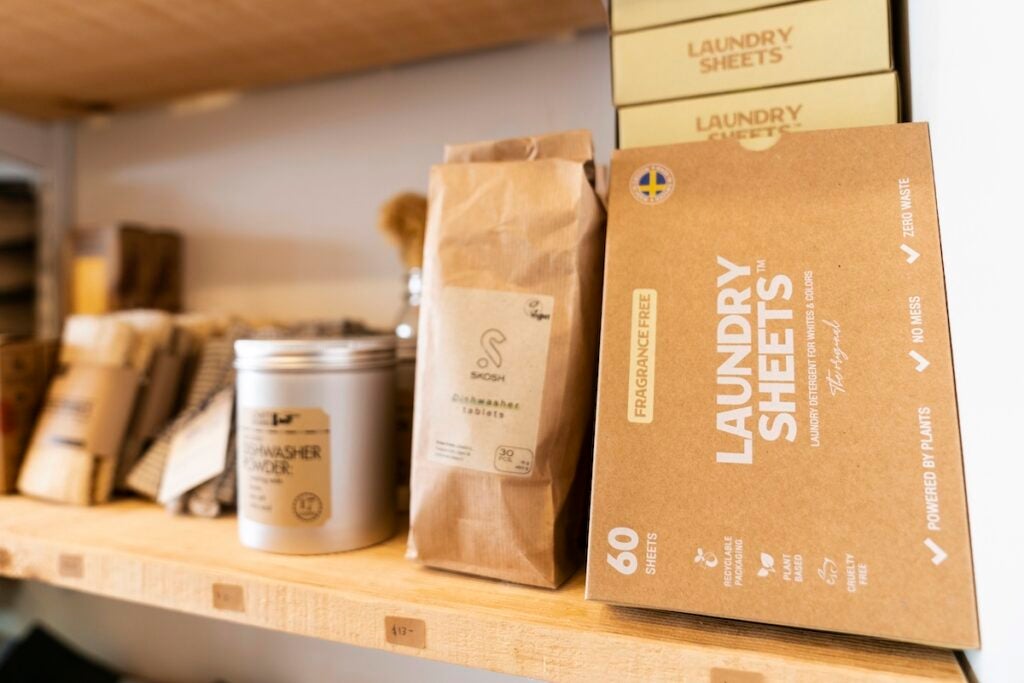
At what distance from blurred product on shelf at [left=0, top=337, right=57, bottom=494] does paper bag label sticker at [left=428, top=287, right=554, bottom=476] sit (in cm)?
60

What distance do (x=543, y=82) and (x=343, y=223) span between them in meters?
0.36

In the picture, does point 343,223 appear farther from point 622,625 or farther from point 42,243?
point 622,625

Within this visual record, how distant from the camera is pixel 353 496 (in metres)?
0.60

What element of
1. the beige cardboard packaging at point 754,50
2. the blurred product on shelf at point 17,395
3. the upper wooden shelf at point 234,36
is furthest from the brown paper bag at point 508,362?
the blurred product on shelf at point 17,395

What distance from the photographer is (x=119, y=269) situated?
38.9 inches

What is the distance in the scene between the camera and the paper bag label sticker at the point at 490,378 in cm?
51

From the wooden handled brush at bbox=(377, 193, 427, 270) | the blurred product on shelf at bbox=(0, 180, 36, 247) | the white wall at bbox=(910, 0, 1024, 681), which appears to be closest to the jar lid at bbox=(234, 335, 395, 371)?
the wooden handled brush at bbox=(377, 193, 427, 270)

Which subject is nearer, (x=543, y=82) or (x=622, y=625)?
(x=622, y=625)

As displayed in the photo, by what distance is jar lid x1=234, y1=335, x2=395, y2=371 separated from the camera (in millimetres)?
583

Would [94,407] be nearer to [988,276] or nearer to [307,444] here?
[307,444]

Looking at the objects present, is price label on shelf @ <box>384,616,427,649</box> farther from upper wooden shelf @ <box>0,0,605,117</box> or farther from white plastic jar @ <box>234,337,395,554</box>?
upper wooden shelf @ <box>0,0,605,117</box>

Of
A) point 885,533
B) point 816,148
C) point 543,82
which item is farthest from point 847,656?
point 543,82

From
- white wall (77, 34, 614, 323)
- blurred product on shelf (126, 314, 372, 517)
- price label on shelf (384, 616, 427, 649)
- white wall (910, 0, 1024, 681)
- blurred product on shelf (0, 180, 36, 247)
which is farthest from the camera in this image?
blurred product on shelf (0, 180, 36, 247)

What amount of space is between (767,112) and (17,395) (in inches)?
35.3
